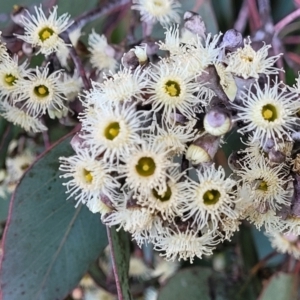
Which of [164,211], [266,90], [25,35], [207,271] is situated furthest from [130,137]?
[207,271]

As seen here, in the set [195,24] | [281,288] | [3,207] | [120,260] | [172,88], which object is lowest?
[281,288]

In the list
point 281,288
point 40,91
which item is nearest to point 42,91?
point 40,91

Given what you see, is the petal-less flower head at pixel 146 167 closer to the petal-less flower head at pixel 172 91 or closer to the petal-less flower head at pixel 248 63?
the petal-less flower head at pixel 172 91

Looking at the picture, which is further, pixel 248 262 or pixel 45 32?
pixel 248 262

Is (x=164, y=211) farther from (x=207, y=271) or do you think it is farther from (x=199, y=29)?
(x=207, y=271)

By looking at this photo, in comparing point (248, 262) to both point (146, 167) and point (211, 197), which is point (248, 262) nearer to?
point (211, 197)

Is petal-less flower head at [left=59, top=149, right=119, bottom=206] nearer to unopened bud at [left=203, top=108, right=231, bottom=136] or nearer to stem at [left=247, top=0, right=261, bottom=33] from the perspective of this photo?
unopened bud at [left=203, top=108, right=231, bottom=136]

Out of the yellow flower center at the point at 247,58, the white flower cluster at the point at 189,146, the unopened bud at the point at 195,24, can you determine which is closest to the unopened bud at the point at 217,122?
the white flower cluster at the point at 189,146
